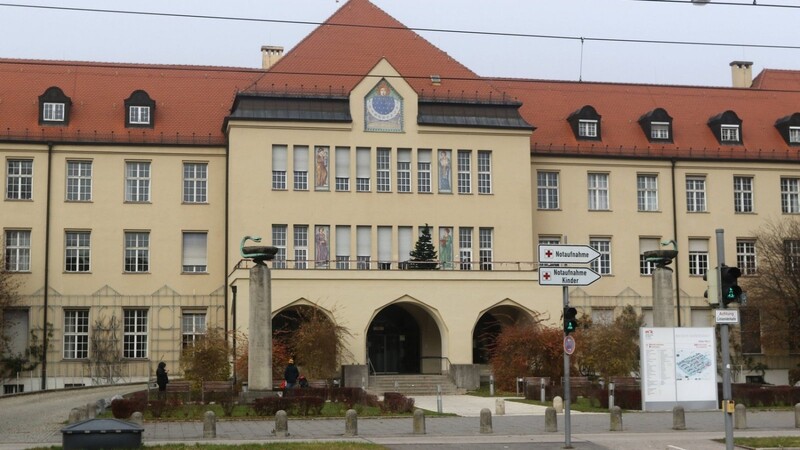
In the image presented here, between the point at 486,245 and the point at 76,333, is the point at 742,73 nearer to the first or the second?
the point at 486,245

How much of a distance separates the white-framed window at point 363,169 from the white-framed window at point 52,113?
13209 mm

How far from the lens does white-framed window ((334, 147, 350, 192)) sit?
164 ft

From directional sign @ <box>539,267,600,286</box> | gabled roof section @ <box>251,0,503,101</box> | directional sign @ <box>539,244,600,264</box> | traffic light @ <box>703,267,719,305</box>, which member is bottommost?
traffic light @ <box>703,267,719,305</box>

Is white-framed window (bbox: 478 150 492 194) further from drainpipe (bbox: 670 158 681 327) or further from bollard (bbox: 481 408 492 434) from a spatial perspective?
bollard (bbox: 481 408 492 434)

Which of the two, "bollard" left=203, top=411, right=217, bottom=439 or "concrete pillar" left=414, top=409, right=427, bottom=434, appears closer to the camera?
"bollard" left=203, top=411, right=217, bottom=439

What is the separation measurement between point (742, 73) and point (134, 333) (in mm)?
35833

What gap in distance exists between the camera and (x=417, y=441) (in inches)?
969

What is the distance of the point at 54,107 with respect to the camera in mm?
50938

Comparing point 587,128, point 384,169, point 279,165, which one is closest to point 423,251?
point 384,169

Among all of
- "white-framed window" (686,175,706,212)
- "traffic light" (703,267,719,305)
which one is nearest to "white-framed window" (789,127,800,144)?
"white-framed window" (686,175,706,212)

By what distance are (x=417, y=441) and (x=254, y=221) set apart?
25633 millimetres

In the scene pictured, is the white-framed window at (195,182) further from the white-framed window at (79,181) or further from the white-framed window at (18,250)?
the white-framed window at (18,250)

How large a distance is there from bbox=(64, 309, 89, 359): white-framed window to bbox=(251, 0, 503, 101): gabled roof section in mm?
12299

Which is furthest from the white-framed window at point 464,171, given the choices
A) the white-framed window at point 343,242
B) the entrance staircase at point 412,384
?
the entrance staircase at point 412,384
